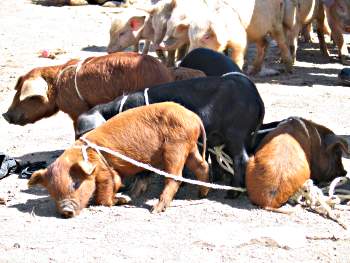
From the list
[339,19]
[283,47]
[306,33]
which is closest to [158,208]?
[283,47]

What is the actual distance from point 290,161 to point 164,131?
0.99 metres

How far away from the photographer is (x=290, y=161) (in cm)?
609

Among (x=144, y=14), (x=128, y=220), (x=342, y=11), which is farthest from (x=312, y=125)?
(x=342, y=11)

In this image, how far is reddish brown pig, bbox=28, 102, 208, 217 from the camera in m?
5.93

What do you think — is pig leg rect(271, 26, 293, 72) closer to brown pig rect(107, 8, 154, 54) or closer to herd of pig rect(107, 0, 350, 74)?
herd of pig rect(107, 0, 350, 74)

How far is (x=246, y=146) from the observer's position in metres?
6.51

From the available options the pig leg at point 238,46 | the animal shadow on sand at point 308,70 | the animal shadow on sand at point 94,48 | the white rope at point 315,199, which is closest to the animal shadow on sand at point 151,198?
the white rope at point 315,199

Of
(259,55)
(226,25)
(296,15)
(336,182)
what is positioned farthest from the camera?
(296,15)

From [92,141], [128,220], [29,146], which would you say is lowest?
[29,146]

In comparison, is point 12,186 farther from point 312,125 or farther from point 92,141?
point 312,125

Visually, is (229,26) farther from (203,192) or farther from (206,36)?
(203,192)

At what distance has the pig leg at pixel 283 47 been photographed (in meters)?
12.2

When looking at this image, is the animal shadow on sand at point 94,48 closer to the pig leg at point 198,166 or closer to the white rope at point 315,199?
the pig leg at point 198,166

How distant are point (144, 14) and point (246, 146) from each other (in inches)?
222
